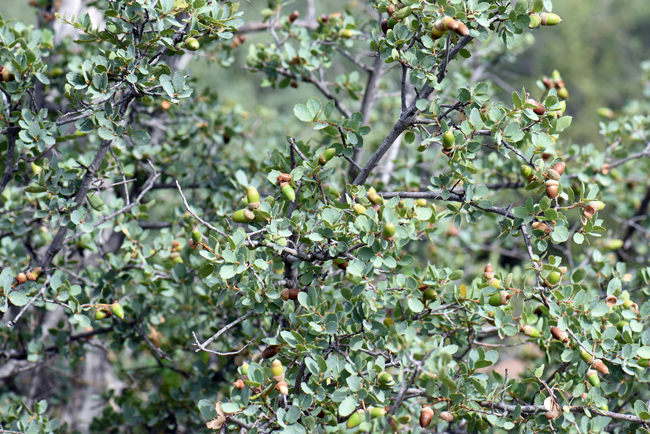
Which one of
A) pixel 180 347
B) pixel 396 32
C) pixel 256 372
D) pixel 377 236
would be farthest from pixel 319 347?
pixel 180 347

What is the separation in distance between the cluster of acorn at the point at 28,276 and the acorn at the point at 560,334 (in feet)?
5.98

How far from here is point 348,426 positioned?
1.29 metres

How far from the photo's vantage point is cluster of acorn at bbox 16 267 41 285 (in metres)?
1.75

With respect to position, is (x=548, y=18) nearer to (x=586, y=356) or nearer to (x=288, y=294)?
(x=586, y=356)

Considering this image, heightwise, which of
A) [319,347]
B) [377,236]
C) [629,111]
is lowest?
[629,111]

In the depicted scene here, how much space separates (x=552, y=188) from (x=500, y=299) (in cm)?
38

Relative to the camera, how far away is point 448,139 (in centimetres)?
145

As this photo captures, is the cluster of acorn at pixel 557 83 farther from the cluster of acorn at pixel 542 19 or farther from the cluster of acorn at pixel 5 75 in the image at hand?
the cluster of acorn at pixel 5 75

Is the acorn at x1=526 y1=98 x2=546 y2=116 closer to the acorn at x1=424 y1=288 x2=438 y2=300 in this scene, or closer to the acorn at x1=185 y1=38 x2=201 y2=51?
the acorn at x1=424 y1=288 x2=438 y2=300

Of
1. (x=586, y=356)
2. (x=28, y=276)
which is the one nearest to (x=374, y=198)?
(x=586, y=356)

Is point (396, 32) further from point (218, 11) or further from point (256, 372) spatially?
point (256, 372)

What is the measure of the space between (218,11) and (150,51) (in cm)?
27

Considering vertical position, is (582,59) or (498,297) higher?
(498,297)

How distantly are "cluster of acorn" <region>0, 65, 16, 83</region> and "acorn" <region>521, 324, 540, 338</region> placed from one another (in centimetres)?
196
